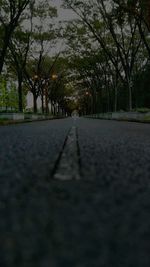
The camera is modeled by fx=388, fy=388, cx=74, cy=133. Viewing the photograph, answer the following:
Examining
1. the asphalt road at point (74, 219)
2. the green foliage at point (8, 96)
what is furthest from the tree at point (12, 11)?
the green foliage at point (8, 96)

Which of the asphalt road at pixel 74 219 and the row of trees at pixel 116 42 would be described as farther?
the row of trees at pixel 116 42

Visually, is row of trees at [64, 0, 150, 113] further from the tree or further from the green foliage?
the green foliage

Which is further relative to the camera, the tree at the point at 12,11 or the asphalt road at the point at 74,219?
the tree at the point at 12,11

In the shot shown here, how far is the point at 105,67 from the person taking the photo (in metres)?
48.1

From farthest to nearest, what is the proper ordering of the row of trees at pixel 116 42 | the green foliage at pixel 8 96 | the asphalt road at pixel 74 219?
the green foliage at pixel 8 96 < the row of trees at pixel 116 42 < the asphalt road at pixel 74 219

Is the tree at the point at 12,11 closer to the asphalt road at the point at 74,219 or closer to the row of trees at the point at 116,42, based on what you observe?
the row of trees at the point at 116,42

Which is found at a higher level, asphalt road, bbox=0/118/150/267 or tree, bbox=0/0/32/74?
tree, bbox=0/0/32/74

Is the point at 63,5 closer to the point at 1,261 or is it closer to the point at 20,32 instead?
the point at 20,32

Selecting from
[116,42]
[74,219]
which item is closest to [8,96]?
[116,42]

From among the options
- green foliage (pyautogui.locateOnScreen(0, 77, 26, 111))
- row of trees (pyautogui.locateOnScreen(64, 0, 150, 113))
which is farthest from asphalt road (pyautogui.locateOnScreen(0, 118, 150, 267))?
green foliage (pyautogui.locateOnScreen(0, 77, 26, 111))

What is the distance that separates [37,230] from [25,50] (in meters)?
36.5

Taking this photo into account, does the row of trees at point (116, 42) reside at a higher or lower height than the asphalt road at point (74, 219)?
higher

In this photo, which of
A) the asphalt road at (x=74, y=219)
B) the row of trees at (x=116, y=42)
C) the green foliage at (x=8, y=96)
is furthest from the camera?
the green foliage at (x=8, y=96)

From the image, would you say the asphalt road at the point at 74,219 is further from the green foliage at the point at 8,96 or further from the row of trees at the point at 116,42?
the green foliage at the point at 8,96
